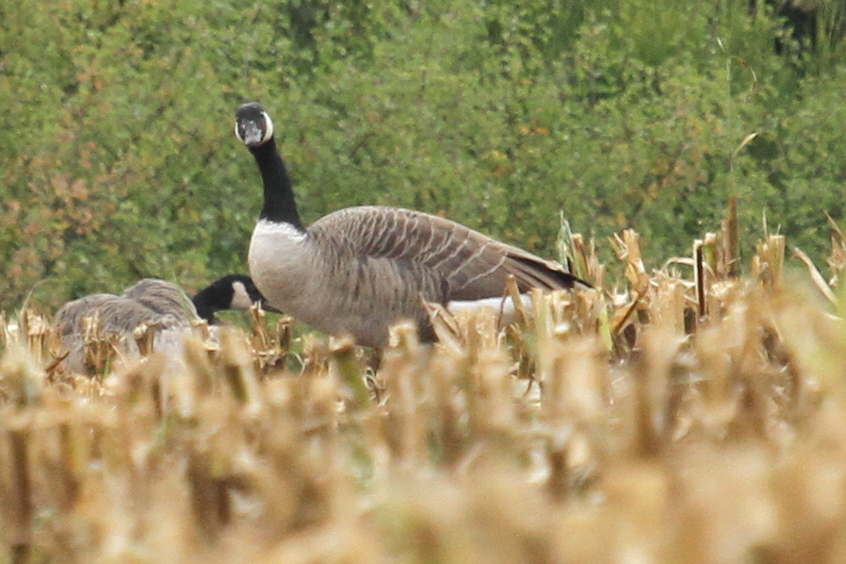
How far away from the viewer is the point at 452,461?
1530 millimetres

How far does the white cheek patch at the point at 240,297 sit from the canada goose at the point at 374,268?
2840 mm

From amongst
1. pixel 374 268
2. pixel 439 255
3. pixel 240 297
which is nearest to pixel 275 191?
pixel 374 268

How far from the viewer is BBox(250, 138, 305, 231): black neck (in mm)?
6238

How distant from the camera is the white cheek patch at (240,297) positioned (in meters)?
9.20

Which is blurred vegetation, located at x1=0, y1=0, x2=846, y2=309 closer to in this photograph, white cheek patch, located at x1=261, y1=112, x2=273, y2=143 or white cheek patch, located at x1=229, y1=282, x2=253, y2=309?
white cheek patch, located at x1=229, y1=282, x2=253, y2=309

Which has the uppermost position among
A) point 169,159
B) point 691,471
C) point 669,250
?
point 691,471

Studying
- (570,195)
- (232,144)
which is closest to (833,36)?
(570,195)

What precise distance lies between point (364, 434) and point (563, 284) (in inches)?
167

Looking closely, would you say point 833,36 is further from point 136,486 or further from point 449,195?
point 136,486

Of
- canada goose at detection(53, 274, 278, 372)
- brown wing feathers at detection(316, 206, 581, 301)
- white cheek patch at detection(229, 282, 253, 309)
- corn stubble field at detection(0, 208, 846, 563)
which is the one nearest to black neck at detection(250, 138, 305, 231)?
brown wing feathers at detection(316, 206, 581, 301)

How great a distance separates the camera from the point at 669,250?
38.1ft

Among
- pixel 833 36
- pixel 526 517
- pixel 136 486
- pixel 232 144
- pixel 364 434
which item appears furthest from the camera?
pixel 833 36

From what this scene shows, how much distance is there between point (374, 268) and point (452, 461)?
4575mm

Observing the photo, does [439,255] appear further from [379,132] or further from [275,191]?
[379,132]
